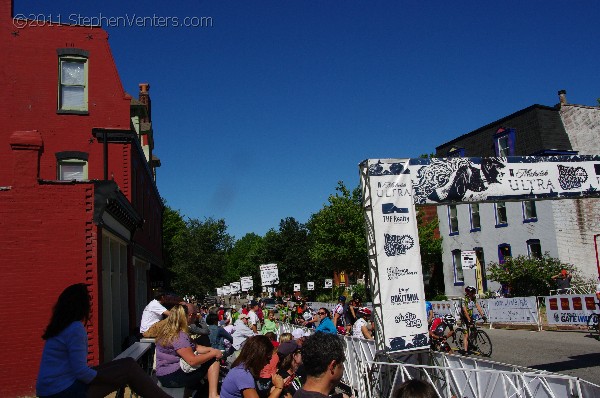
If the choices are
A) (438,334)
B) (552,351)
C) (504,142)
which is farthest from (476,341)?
(504,142)

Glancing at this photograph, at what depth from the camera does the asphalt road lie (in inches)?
454

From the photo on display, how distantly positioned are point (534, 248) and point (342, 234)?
14.8m

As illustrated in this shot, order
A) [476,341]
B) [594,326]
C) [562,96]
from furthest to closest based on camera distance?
1. [562,96]
2. [594,326]
3. [476,341]

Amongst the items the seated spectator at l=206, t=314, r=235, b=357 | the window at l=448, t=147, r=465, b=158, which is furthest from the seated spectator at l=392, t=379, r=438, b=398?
the window at l=448, t=147, r=465, b=158

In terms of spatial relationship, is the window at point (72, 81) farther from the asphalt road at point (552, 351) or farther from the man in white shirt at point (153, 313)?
the asphalt road at point (552, 351)

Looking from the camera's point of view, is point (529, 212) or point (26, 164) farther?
point (529, 212)

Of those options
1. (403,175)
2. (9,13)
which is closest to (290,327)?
(403,175)

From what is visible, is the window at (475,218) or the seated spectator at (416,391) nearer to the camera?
the seated spectator at (416,391)

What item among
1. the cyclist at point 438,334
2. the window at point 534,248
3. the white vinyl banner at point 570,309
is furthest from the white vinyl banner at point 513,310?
the cyclist at point 438,334

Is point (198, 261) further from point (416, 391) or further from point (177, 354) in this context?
point (416, 391)

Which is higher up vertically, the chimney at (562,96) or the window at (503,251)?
the chimney at (562,96)

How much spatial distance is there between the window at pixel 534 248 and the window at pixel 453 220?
21.4 ft

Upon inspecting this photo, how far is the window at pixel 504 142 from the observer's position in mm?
32606

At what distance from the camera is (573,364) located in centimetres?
1200
